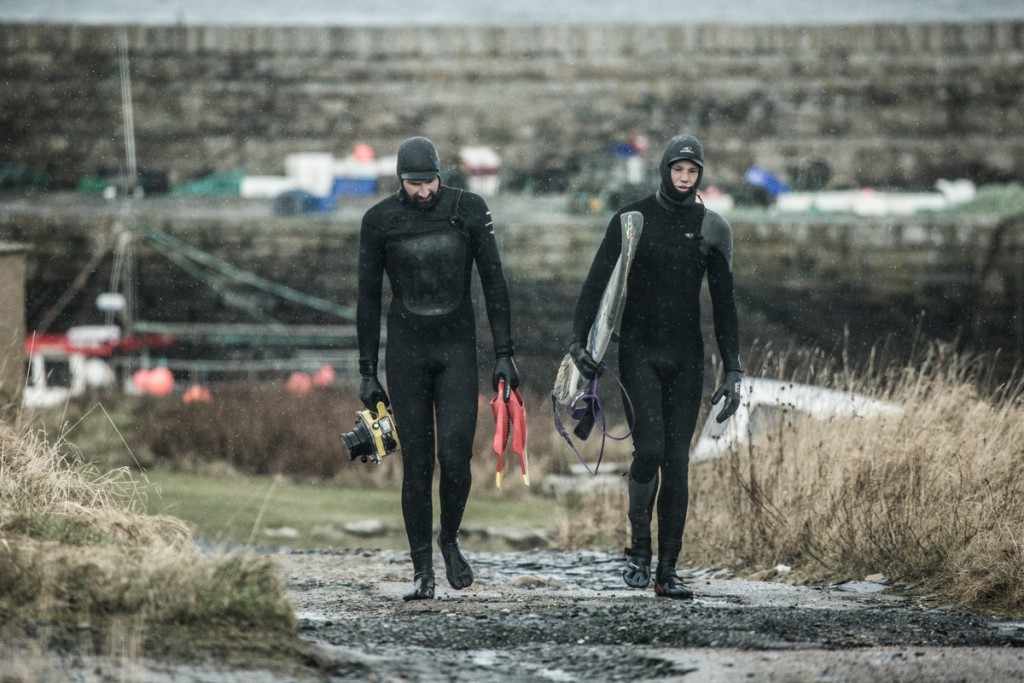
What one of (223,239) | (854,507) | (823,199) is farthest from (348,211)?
(854,507)

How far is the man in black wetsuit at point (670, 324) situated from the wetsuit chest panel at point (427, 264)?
0.68 metres

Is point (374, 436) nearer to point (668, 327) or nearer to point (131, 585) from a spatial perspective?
point (668, 327)

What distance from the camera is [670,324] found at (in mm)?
7156

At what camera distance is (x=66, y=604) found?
5.28 meters

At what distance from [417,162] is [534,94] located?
65.1ft

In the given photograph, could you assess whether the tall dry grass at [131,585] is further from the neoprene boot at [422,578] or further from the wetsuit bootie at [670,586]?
the wetsuit bootie at [670,586]

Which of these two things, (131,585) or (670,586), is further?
(670,586)

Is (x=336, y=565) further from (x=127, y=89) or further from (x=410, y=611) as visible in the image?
(x=127, y=89)

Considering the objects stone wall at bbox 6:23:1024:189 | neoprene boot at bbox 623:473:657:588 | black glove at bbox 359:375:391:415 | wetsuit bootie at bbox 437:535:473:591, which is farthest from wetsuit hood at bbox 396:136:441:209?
stone wall at bbox 6:23:1024:189

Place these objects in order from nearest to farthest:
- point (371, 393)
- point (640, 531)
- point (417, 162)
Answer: point (417, 162)
point (371, 393)
point (640, 531)

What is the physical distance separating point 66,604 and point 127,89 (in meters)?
22.3

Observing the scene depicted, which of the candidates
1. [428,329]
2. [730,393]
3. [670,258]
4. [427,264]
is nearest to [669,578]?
[730,393]

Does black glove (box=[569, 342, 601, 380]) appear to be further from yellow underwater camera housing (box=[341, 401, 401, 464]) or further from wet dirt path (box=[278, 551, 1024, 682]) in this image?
wet dirt path (box=[278, 551, 1024, 682])

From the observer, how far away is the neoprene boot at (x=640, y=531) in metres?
7.34
